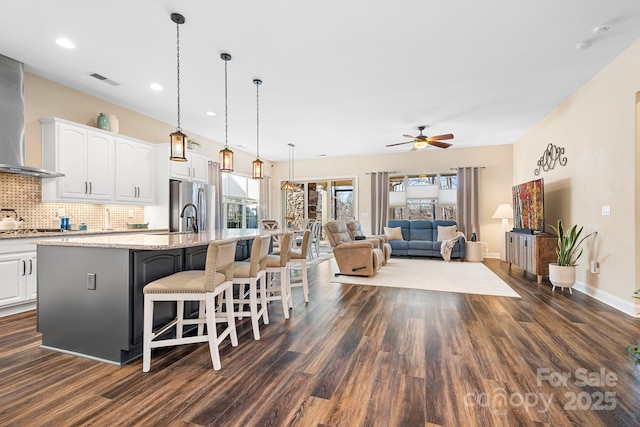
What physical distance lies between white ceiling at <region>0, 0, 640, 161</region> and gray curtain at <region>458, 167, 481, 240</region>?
2.41 meters

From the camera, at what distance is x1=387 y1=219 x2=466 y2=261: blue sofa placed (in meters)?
7.27

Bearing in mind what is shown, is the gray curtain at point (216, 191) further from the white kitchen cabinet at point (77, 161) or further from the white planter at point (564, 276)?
the white planter at point (564, 276)

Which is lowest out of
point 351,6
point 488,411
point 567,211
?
point 488,411

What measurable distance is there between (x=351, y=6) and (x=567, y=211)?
184 inches

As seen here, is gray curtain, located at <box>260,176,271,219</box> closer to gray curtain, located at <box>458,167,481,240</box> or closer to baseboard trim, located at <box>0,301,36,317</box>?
gray curtain, located at <box>458,167,481,240</box>

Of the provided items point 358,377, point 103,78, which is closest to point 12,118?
point 103,78

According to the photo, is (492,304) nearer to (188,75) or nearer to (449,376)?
(449,376)

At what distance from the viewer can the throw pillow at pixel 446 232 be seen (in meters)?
7.56

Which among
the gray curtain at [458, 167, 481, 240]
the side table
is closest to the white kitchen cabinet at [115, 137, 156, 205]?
the side table

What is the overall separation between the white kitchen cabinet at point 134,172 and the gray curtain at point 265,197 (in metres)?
4.03

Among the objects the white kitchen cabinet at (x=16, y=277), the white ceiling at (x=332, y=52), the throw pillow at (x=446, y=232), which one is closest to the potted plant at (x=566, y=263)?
the white ceiling at (x=332, y=52)

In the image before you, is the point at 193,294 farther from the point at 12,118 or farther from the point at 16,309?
the point at 12,118

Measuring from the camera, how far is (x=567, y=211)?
4793 mm

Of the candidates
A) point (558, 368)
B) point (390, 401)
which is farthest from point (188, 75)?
point (558, 368)
